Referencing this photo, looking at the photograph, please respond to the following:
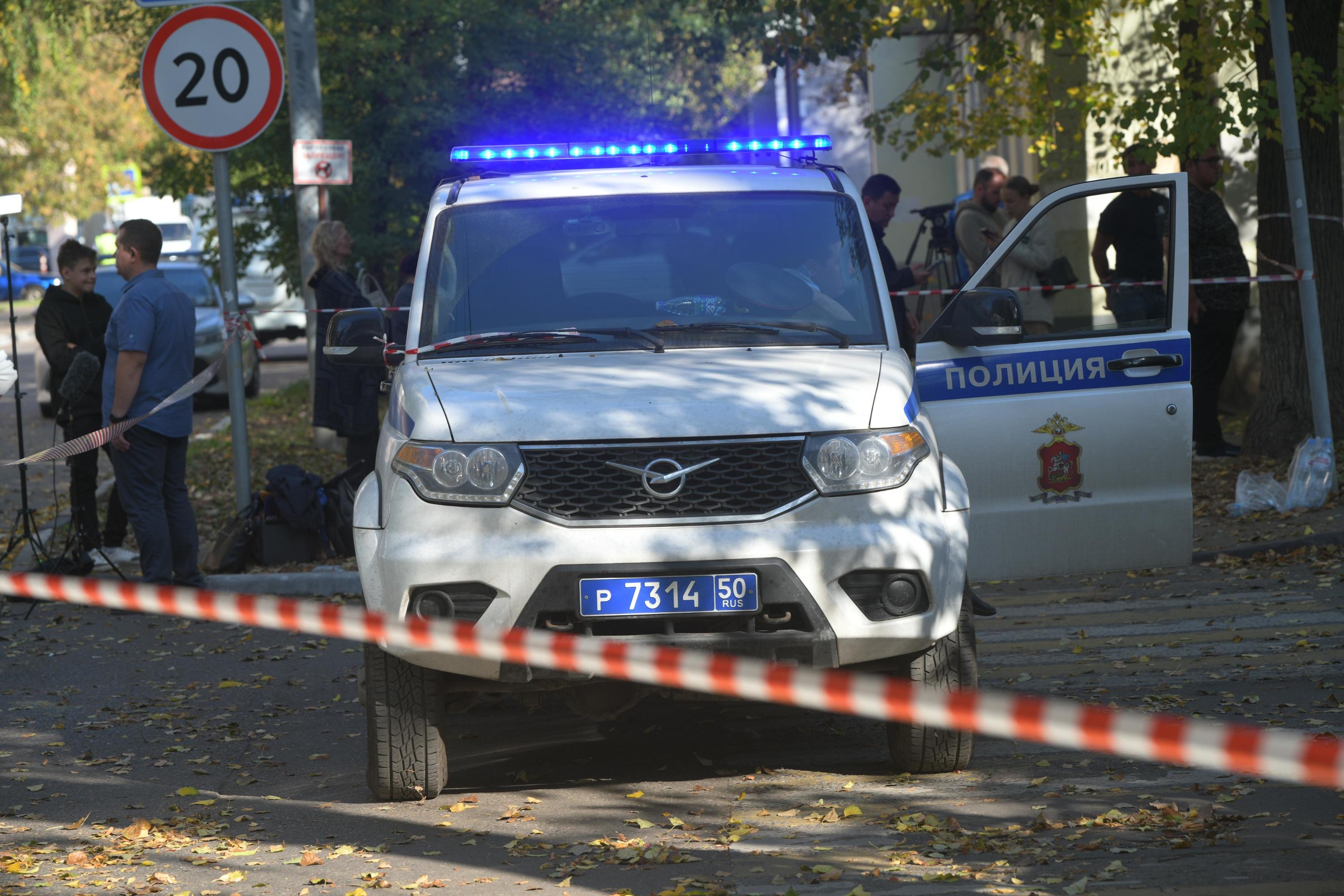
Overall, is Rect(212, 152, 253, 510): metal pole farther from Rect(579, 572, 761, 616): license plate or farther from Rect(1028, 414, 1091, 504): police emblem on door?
Rect(579, 572, 761, 616): license plate

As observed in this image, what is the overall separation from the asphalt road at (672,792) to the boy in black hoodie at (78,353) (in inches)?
76.6

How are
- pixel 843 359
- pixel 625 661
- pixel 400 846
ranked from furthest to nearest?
pixel 843 359 < pixel 400 846 < pixel 625 661

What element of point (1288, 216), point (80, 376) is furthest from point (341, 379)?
point (1288, 216)

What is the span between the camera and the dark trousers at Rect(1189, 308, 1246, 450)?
12.5 metres

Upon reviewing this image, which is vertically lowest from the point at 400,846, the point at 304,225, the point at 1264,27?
the point at 400,846

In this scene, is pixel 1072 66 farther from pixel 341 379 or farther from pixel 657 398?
pixel 657 398

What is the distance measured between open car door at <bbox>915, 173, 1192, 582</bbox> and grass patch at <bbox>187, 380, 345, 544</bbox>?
18.8 feet

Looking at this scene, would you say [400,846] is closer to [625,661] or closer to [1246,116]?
[625,661]

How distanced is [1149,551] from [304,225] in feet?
29.5

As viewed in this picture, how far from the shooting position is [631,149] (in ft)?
22.9

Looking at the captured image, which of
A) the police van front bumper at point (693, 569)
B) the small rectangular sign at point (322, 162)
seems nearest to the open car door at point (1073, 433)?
the police van front bumper at point (693, 569)

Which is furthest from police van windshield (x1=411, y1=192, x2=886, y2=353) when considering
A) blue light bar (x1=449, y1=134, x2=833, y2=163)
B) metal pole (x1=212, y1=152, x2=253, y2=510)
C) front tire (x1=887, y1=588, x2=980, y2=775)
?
metal pole (x1=212, y1=152, x2=253, y2=510)

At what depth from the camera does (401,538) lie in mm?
5176

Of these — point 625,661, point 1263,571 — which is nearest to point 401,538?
point 625,661
